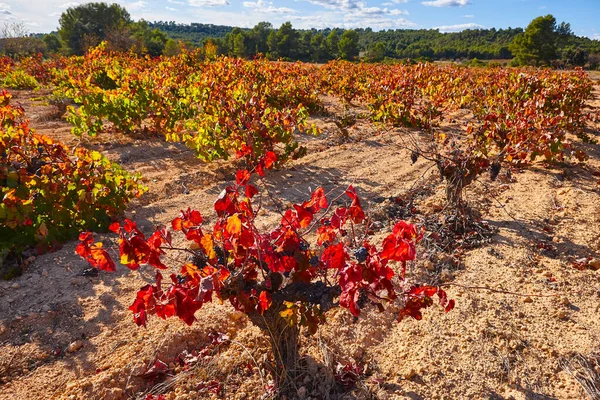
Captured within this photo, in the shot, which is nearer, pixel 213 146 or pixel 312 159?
pixel 213 146

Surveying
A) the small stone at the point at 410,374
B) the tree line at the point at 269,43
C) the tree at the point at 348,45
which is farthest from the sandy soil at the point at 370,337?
the tree at the point at 348,45

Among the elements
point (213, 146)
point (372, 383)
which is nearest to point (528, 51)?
point (213, 146)

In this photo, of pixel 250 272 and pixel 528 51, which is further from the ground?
pixel 528 51

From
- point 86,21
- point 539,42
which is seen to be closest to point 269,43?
point 86,21

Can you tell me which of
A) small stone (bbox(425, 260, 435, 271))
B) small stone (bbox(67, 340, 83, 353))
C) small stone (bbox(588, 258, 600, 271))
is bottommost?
small stone (bbox(67, 340, 83, 353))

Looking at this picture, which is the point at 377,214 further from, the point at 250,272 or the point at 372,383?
the point at 250,272

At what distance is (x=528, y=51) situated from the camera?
112ft

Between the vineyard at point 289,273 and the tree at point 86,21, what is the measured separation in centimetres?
3881

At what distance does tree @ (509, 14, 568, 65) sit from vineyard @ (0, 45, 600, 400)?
3308 centimetres

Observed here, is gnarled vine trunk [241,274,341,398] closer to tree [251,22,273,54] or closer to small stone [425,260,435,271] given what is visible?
small stone [425,260,435,271]

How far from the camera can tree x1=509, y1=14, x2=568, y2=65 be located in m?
33.1

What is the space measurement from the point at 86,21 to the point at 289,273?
50396 millimetres

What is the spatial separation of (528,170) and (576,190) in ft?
2.88

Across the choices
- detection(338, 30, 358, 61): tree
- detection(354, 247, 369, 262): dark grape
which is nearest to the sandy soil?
detection(354, 247, 369, 262): dark grape
